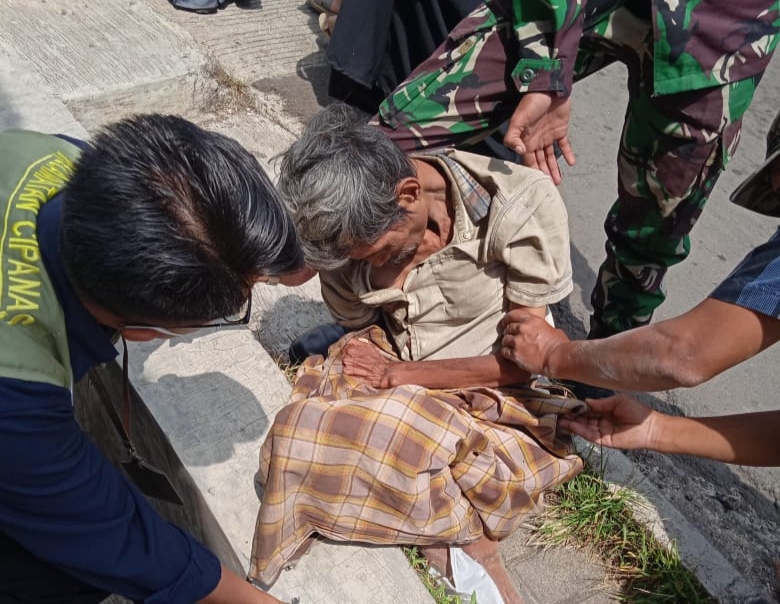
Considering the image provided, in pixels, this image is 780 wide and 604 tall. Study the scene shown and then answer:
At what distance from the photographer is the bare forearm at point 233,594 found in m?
1.44

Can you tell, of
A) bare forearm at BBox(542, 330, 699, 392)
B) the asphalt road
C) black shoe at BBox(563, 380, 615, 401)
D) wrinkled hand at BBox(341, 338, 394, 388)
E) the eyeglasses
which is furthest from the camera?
black shoe at BBox(563, 380, 615, 401)

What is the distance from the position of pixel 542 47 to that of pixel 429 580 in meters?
1.47

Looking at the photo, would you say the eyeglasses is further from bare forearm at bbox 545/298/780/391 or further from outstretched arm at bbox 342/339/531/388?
outstretched arm at bbox 342/339/531/388

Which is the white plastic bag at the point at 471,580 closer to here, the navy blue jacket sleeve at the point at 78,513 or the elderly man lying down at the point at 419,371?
the elderly man lying down at the point at 419,371

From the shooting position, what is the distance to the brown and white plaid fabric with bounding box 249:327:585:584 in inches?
74.3

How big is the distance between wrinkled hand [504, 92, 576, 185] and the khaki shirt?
0.11 meters

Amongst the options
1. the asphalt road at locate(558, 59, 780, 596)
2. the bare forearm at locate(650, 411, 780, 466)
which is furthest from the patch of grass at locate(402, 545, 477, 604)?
the asphalt road at locate(558, 59, 780, 596)

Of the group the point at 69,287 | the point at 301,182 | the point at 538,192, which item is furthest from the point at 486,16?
the point at 69,287

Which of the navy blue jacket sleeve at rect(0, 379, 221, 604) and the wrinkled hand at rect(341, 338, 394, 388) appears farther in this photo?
the wrinkled hand at rect(341, 338, 394, 388)

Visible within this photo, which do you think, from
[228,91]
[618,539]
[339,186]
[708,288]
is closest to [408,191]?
[339,186]

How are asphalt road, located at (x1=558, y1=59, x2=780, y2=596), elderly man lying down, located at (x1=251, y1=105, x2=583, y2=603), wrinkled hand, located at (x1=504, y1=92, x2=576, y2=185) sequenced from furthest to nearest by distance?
asphalt road, located at (x1=558, y1=59, x2=780, y2=596) → wrinkled hand, located at (x1=504, y1=92, x2=576, y2=185) → elderly man lying down, located at (x1=251, y1=105, x2=583, y2=603)

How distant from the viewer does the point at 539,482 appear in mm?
2070

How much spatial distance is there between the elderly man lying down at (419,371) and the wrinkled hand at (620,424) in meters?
0.12

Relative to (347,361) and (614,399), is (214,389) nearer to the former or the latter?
(347,361)
